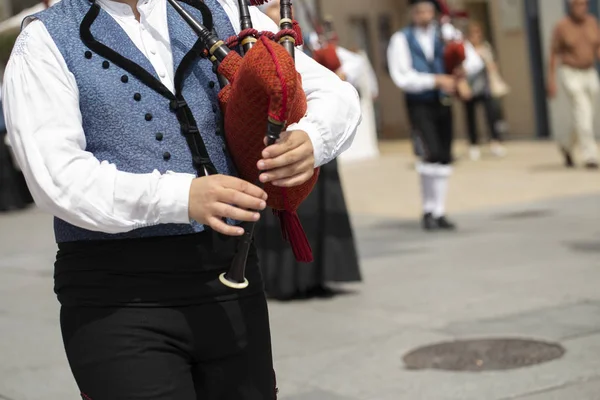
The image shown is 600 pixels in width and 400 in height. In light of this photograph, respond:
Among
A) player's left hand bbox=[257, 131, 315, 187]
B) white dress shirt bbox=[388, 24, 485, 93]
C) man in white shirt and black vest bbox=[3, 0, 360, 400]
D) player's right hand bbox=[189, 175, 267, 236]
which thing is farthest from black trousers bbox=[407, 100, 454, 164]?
player's right hand bbox=[189, 175, 267, 236]

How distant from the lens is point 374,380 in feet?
18.4

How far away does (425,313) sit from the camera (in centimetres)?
708

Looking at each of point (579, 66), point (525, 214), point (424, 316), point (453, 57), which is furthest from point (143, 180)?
point (579, 66)

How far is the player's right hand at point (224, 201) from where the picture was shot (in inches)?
93.8

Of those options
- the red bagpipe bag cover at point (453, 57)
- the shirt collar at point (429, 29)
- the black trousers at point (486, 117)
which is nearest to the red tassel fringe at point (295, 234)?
the red bagpipe bag cover at point (453, 57)

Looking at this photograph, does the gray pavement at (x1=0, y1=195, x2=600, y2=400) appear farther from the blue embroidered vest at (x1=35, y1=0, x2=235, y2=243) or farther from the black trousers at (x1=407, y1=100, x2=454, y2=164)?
the blue embroidered vest at (x1=35, y1=0, x2=235, y2=243)

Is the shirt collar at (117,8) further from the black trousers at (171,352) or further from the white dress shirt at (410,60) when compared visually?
the white dress shirt at (410,60)

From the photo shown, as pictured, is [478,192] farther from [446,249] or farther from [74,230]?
[74,230]

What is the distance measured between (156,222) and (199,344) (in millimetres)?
334

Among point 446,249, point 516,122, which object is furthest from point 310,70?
point 516,122

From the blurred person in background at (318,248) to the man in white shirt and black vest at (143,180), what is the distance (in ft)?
16.2

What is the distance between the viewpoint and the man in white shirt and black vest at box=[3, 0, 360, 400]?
246cm

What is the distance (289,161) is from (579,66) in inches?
508

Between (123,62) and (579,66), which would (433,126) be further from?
(123,62)
